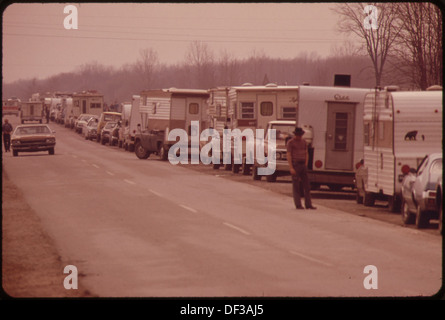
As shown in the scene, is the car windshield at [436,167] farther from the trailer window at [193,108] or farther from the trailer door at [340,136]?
the trailer window at [193,108]

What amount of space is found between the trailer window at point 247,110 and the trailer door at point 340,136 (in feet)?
27.1

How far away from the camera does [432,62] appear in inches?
1103

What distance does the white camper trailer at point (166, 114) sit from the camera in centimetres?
4256

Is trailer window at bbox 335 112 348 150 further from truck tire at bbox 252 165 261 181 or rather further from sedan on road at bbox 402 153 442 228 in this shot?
sedan on road at bbox 402 153 442 228

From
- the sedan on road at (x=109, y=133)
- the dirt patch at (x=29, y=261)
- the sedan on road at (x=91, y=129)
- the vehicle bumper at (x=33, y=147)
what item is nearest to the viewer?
the dirt patch at (x=29, y=261)

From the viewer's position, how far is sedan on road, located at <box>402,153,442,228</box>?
17.5 meters

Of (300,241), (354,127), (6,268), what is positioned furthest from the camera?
(354,127)

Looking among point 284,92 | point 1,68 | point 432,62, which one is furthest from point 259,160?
point 1,68

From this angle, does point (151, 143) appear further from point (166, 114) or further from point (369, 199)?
point (369, 199)

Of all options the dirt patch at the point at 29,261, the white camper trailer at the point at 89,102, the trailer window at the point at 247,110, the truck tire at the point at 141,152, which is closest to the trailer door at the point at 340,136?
the trailer window at the point at 247,110

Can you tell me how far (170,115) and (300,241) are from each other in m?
27.5

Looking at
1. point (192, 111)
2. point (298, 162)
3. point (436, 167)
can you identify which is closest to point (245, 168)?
point (192, 111)

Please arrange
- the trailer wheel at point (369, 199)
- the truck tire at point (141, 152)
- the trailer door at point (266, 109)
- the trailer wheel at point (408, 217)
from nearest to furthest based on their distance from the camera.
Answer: the trailer wheel at point (408, 217) < the trailer wheel at point (369, 199) < the trailer door at point (266, 109) < the truck tire at point (141, 152)
